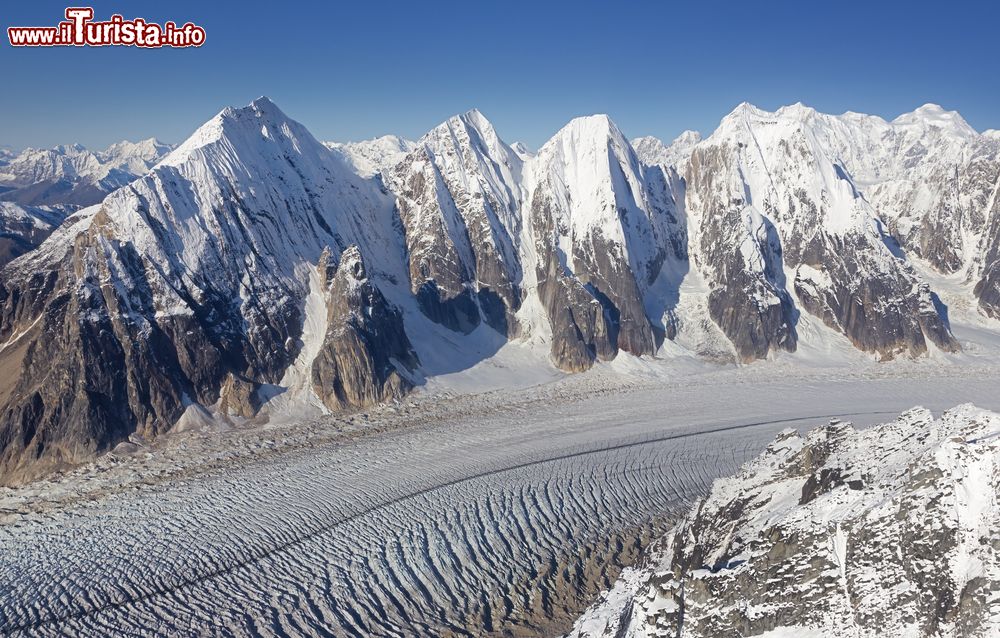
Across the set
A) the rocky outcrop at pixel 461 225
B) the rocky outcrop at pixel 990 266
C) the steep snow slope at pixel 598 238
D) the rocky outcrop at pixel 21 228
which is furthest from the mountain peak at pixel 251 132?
the rocky outcrop at pixel 990 266

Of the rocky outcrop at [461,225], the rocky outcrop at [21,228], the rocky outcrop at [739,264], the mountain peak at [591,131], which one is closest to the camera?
the rocky outcrop at [739,264]

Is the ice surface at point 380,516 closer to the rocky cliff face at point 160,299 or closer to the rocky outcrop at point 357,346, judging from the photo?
the rocky outcrop at point 357,346

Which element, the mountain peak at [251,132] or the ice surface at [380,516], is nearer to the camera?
the ice surface at [380,516]

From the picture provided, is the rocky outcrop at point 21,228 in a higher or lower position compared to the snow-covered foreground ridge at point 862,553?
higher

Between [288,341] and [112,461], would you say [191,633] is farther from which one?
[288,341]

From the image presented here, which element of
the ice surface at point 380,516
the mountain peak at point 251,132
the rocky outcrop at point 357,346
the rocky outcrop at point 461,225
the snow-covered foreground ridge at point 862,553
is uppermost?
the mountain peak at point 251,132

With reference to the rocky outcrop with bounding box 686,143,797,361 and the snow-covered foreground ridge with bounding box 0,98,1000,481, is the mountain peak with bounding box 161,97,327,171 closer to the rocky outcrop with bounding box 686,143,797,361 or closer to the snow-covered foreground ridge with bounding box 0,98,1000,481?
the snow-covered foreground ridge with bounding box 0,98,1000,481

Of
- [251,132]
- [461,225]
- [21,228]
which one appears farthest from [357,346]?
[21,228]

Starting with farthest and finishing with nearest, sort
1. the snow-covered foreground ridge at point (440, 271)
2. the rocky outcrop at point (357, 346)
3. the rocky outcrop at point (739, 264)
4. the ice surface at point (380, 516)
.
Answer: the rocky outcrop at point (739, 264), the rocky outcrop at point (357, 346), the snow-covered foreground ridge at point (440, 271), the ice surface at point (380, 516)
